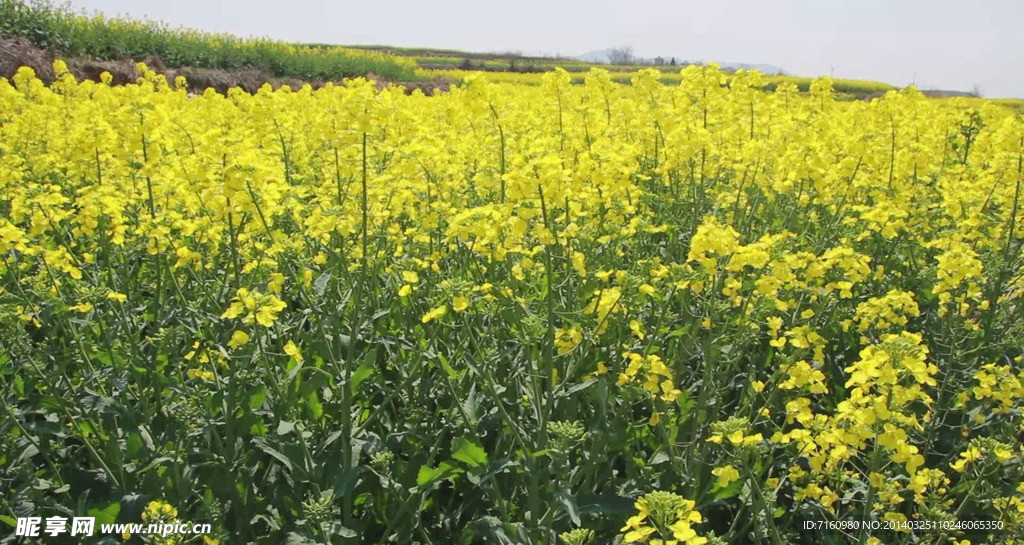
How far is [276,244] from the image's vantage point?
2699mm

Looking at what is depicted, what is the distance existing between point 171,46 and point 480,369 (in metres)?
16.4

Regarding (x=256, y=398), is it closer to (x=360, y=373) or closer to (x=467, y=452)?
(x=360, y=373)

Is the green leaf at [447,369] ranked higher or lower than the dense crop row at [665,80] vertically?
lower

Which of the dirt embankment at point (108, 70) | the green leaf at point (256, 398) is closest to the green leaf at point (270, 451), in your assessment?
the green leaf at point (256, 398)

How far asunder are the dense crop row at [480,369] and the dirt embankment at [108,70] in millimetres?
8946

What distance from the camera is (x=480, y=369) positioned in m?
2.37

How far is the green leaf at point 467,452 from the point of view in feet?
7.41

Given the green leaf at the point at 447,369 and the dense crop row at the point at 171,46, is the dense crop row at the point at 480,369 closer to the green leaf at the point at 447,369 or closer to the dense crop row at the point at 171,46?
the green leaf at the point at 447,369

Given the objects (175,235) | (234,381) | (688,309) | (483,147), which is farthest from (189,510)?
(483,147)

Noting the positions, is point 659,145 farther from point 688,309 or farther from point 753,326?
point 753,326

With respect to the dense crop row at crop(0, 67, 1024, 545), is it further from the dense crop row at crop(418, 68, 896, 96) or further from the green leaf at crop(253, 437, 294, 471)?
the dense crop row at crop(418, 68, 896, 96)

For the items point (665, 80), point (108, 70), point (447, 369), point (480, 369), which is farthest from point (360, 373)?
point (665, 80)

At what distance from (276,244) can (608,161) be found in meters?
1.37

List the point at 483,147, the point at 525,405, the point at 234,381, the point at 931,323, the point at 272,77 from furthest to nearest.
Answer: the point at 272,77 < the point at 483,147 < the point at 931,323 < the point at 525,405 < the point at 234,381
